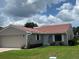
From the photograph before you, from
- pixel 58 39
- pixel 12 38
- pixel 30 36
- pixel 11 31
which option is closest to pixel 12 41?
pixel 12 38

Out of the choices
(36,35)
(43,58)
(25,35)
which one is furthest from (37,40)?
(43,58)

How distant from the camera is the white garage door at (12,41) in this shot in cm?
3388

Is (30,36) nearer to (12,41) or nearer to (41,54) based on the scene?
(12,41)

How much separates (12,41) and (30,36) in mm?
3535

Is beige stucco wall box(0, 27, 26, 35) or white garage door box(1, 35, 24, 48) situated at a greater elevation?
beige stucco wall box(0, 27, 26, 35)

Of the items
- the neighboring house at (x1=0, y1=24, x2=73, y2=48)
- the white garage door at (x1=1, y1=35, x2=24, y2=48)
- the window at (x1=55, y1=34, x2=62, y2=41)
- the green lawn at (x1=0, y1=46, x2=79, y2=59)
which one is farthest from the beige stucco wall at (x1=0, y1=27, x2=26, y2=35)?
the green lawn at (x1=0, y1=46, x2=79, y2=59)

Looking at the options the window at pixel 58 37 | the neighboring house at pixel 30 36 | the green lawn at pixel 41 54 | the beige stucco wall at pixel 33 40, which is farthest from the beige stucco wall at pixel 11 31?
the green lawn at pixel 41 54

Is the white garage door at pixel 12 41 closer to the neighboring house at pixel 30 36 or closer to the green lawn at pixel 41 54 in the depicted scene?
the neighboring house at pixel 30 36

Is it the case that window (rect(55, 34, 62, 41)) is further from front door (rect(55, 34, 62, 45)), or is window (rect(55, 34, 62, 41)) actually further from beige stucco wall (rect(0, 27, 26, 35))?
beige stucco wall (rect(0, 27, 26, 35))

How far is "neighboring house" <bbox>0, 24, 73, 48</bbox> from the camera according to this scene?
33469mm

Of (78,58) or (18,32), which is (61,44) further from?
(78,58)

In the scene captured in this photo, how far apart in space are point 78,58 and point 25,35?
1701cm

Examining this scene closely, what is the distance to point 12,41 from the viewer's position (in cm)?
3484

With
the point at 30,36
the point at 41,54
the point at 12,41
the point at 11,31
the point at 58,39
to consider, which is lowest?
the point at 41,54
